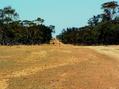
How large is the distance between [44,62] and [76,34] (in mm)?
84043

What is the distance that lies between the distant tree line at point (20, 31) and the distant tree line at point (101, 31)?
779 centimetres

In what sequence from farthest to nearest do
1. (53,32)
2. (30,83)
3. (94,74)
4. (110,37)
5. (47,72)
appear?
(53,32), (110,37), (47,72), (94,74), (30,83)

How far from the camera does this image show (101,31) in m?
104

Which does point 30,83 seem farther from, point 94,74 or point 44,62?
point 44,62

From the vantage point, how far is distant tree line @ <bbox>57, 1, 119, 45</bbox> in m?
101

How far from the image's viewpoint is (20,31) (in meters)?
108

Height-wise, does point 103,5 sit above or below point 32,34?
above

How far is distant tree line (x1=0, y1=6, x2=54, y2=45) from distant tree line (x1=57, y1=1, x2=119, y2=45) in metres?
7.79

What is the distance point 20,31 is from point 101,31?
66.3ft

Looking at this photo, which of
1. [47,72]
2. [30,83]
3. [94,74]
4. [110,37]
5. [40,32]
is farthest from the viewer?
[40,32]

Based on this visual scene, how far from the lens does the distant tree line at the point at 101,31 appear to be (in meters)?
101

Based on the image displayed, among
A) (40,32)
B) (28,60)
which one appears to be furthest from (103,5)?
(28,60)

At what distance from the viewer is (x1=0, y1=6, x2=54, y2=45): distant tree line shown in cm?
10444

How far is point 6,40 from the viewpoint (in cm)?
10369
